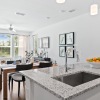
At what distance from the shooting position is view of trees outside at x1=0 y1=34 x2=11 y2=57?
671 centimetres

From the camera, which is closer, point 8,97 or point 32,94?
point 32,94

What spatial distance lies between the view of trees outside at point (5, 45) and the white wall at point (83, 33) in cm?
338

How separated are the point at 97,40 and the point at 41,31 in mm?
3572

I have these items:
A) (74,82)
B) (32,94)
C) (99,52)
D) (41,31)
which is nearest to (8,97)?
(32,94)

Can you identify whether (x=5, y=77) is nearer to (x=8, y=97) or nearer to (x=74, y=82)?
(x=8, y=97)

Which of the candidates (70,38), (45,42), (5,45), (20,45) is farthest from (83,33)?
(5,45)

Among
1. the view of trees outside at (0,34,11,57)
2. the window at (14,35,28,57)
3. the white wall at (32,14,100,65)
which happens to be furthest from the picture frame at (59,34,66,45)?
the view of trees outside at (0,34,11,57)

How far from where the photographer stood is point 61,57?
4.71m

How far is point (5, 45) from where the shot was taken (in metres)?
6.84

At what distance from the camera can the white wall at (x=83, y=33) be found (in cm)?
339

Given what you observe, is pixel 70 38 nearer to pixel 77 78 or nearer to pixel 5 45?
pixel 77 78

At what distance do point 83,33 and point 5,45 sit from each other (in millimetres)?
4960

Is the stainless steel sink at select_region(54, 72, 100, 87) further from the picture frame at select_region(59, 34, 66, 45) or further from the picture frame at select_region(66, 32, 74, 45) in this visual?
the picture frame at select_region(59, 34, 66, 45)

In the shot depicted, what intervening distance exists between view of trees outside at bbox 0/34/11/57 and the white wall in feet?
11.1
